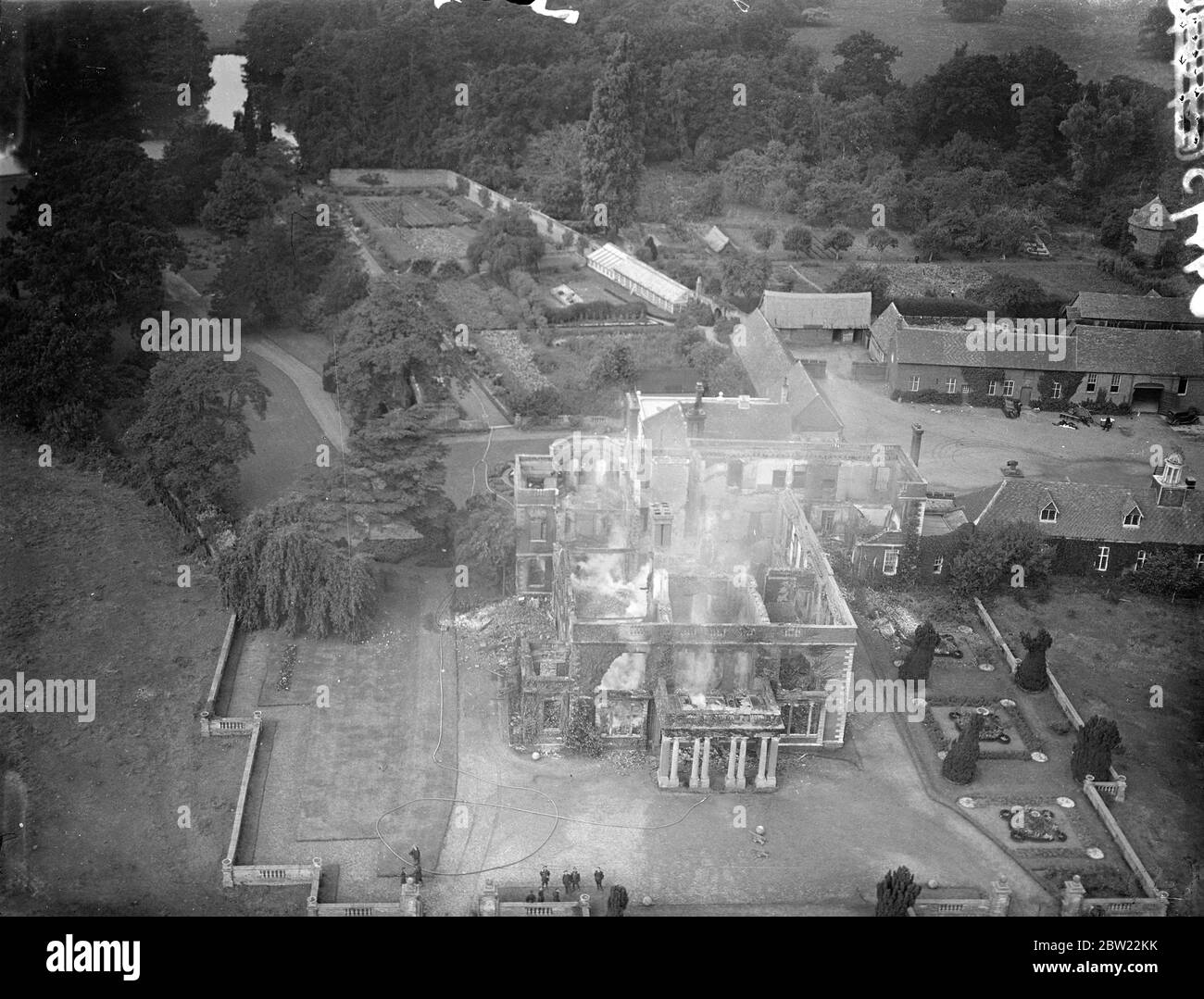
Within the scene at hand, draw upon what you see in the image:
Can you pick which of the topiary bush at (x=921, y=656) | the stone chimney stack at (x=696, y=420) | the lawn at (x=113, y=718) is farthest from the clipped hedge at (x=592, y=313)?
the topiary bush at (x=921, y=656)

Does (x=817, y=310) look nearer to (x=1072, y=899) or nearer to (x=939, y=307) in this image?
(x=939, y=307)

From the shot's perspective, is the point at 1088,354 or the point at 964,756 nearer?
the point at 964,756

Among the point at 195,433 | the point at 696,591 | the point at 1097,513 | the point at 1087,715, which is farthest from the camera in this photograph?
the point at 195,433

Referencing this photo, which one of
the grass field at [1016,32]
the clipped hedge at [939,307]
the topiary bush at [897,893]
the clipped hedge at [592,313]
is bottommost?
the topiary bush at [897,893]

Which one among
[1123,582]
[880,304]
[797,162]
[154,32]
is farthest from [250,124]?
[1123,582]

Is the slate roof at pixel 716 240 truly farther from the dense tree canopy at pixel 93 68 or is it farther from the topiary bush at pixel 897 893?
the topiary bush at pixel 897 893

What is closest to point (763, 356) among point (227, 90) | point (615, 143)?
point (615, 143)
